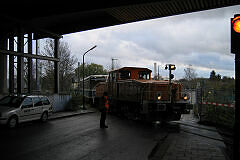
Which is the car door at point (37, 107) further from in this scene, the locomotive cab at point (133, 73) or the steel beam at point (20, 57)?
the locomotive cab at point (133, 73)

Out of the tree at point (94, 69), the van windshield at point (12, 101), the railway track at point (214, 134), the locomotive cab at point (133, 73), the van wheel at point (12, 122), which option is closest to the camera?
the railway track at point (214, 134)

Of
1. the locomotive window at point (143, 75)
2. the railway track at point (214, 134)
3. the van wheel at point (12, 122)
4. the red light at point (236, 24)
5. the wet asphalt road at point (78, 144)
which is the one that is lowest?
the railway track at point (214, 134)

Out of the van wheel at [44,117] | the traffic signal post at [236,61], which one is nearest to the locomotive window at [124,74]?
the van wheel at [44,117]

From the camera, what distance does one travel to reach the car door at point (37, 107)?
1173 centimetres

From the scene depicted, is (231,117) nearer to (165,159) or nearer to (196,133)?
(196,133)

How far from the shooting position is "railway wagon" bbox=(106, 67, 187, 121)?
447 inches

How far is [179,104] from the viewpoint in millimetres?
11766

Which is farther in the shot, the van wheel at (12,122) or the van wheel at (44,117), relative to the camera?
the van wheel at (44,117)

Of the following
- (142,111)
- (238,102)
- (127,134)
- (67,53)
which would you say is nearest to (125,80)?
(142,111)

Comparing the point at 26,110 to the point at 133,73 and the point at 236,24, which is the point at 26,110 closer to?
the point at 133,73

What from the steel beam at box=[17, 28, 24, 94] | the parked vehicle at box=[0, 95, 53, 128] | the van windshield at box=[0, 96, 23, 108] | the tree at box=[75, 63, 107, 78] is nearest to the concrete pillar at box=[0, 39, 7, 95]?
the steel beam at box=[17, 28, 24, 94]

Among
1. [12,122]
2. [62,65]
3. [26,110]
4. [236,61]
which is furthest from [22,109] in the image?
[62,65]

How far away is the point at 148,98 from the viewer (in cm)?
1168

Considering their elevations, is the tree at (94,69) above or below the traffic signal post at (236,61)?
above
